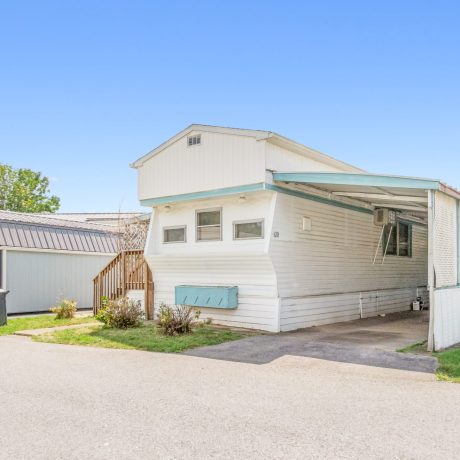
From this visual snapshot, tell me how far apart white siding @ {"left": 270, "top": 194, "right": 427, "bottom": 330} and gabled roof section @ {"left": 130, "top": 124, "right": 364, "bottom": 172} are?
49.8 inches

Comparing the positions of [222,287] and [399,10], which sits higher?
[399,10]

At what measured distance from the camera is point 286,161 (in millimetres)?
11328

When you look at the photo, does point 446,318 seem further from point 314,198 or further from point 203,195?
point 203,195

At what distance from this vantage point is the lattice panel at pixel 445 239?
8.90 meters

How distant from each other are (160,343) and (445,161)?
1698 centimetres

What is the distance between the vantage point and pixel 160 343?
945 centimetres

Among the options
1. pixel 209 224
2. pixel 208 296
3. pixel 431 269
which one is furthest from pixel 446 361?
pixel 209 224

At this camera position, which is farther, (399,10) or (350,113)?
(350,113)

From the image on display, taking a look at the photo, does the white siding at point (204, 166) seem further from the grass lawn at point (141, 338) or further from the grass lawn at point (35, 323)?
the grass lawn at point (35, 323)

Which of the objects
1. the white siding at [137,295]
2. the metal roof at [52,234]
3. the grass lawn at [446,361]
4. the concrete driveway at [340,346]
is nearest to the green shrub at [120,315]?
the white siding at [137,295]

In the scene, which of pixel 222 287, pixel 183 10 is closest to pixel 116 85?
pixel 183 10

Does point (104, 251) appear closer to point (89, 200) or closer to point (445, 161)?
point (445, 161)

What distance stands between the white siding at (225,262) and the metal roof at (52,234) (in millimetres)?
5768

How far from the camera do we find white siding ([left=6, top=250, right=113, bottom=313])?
52.7 ft
